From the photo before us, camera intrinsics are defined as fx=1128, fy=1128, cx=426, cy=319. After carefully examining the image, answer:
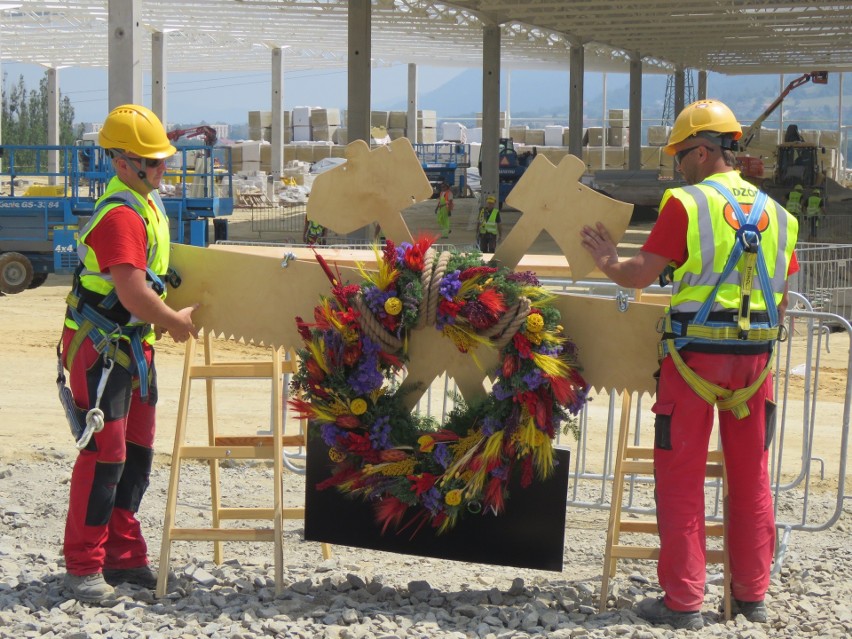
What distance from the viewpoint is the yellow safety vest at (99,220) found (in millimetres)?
4559

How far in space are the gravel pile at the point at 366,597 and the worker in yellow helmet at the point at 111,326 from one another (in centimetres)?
30

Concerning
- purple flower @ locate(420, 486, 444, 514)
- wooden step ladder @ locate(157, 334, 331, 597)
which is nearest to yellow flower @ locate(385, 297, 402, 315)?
wooden step ladder @ locate(157, 334, 331, 597)

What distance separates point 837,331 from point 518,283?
1315cm

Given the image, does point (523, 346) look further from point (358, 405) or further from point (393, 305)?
point (358, 405)

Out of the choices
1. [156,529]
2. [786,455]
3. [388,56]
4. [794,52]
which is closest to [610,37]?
[794,52]

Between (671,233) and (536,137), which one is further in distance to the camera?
(536,137)

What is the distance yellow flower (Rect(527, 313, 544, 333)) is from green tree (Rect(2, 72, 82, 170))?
167 feet

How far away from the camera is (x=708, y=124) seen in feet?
14.7

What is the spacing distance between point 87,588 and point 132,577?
341 mm

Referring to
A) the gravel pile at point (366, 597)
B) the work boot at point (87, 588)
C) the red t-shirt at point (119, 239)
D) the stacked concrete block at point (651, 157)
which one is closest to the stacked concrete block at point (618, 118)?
the stacked concrete block at point (651, 157)

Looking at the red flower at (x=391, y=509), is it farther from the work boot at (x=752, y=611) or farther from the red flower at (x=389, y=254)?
the work boot at (x=752, y=611)

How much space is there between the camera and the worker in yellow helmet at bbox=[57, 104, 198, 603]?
4.48 metres

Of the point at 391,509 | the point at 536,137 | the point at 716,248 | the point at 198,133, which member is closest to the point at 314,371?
the point at 391,509

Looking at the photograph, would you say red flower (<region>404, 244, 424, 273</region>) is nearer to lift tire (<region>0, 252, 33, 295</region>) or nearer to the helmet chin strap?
the helmet chin strap
